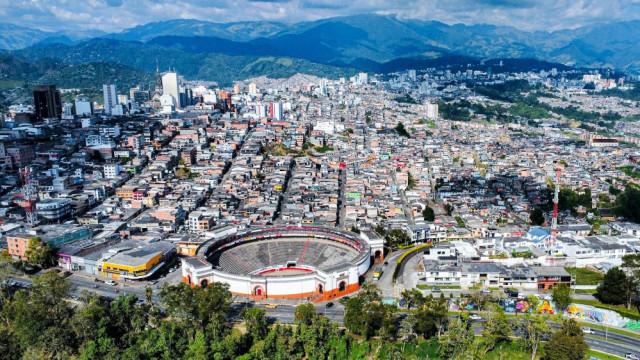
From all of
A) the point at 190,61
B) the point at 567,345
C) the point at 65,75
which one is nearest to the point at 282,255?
the point at 567,345

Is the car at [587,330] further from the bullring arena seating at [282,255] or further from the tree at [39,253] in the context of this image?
the tree at [39,253]

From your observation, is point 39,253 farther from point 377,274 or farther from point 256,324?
point 377,274

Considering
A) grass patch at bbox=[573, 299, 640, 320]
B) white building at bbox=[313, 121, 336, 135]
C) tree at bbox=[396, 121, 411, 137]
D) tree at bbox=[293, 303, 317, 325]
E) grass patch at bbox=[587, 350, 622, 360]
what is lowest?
grass patch at bbox=[587, 350, 622, 360]

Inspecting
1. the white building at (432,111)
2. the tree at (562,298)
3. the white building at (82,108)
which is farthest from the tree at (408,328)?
the white building at (432,111)

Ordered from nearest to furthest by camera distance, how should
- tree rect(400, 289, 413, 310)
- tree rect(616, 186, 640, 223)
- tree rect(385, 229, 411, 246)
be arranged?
tree rect(400, 289, 413, 310), tree rect(385, 229, 411, 246), tree rect(616, 186, 640, 223)

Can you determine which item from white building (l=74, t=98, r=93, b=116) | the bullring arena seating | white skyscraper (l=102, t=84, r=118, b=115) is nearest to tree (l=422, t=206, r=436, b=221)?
the bullring arena seating

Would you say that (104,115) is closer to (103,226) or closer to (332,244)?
(103,226)

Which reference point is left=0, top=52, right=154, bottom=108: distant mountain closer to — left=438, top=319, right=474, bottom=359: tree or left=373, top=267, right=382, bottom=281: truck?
left=373, top=267, right=382, bottom=281: truck
